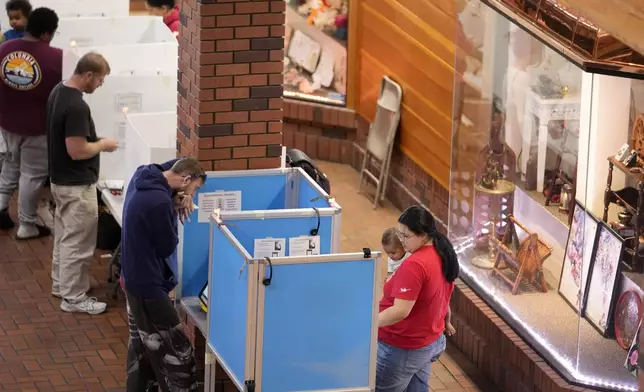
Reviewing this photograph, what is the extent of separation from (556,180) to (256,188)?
1876mm

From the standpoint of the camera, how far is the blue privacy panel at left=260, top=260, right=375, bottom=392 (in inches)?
265

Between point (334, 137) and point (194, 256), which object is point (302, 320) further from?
point (334, 137)

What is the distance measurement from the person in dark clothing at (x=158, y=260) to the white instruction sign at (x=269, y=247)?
45 cm

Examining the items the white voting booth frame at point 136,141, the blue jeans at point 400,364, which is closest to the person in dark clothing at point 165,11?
the white voting booth frame at point 136,141

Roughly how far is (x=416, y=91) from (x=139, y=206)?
4398mm

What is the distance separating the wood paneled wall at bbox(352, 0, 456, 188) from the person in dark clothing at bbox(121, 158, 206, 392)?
3.55 meters

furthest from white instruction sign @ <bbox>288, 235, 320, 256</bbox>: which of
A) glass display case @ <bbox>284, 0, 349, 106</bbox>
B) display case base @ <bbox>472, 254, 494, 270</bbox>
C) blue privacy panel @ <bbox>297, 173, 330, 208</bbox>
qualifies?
glass display case @ <bbox>284, 0, 349, 106</bbox>

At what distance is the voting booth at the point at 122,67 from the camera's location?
401 inches

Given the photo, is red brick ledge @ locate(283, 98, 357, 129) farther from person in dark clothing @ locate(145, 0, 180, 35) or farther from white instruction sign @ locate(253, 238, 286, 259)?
white instruction sign @ locate(253, 238, 286, 259)

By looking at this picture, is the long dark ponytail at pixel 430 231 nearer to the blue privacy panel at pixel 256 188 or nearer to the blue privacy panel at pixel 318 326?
the blue privacy panel at pixel 318 326

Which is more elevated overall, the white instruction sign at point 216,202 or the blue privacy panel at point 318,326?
the white instruction sign at point 216,202

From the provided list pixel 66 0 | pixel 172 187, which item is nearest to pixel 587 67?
pixel 172 187

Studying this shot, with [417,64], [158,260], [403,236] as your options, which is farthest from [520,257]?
[417,64]

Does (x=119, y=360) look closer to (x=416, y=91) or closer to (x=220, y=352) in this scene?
(x=220, y=352)
